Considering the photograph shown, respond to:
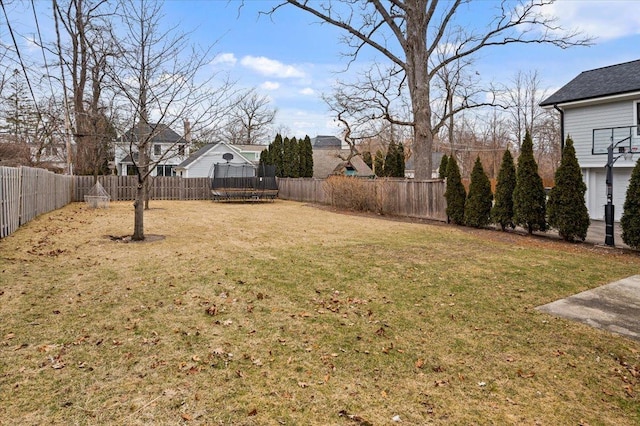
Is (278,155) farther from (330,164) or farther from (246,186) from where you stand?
(330,164)

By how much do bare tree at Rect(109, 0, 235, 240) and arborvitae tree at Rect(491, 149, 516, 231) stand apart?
7060 mm

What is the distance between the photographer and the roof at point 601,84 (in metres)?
12.6

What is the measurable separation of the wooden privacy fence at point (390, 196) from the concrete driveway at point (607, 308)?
7343 millimetres

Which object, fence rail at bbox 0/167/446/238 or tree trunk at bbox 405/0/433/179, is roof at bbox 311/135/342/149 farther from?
tree trunk at bbox 405/0/433/179

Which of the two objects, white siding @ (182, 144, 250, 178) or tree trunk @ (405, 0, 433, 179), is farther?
white siding @ (182, 144, 250, 178)

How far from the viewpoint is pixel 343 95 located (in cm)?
1709

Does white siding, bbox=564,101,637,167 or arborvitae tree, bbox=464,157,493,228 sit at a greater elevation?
white siding, bbox=564,101,637,167

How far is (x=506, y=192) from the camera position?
9.72 m

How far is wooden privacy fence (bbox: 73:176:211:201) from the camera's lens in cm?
1934

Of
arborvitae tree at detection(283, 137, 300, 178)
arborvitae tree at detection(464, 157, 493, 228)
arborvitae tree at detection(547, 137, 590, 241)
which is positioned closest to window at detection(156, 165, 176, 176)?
arborvitae tree at detection(283, 137, 300, 178)

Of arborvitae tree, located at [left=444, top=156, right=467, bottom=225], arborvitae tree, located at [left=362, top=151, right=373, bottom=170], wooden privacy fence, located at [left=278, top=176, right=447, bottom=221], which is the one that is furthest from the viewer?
arborvitae tree, located at [left=362, top=151, right=373, bottom=170]

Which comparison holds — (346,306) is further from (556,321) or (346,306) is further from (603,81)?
(603,81)

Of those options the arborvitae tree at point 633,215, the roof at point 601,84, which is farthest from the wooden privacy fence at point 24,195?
the roof at point 601,84

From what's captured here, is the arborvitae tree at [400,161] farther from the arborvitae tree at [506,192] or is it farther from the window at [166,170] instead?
the window at [166,170]
